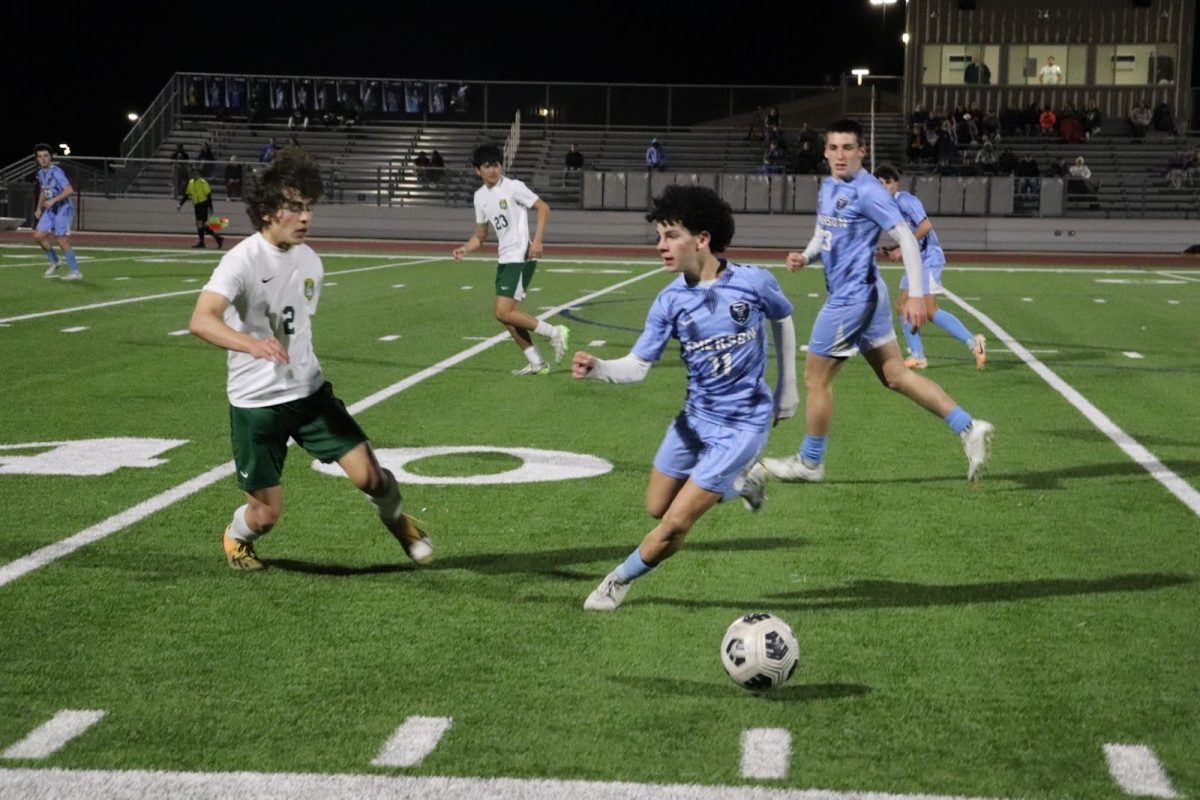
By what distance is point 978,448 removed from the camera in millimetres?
8031

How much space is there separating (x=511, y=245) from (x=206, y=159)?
31.8 m

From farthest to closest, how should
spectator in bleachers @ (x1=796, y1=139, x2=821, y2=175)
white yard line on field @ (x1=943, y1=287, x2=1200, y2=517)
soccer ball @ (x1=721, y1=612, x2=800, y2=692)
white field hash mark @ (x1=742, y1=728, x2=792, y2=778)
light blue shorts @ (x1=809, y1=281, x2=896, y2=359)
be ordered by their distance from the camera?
spectator in bleachers @ (x1=796, y1=139, x2=821, y2=175) < light blue shorts @ (x1=809, y1=281, x2=896, y2=359) < white yard line on field @ (x1=943, y1=287, x2=1200, y2=517) < soccer ball @ (x1=721, y1=612, x2=800, y2=692) < white field hash mark @ (x1=742, y1=728, x2=792, y2=778)

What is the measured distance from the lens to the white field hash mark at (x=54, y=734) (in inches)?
165

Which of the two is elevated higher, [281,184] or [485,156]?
[485,156]

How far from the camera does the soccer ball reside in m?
4.75

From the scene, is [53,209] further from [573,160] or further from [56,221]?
[573,160]

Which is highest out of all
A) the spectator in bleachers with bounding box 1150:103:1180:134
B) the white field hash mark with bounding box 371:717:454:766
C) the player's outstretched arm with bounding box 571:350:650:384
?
the spectator in bleachers with bounding box 1150:103:1180:134

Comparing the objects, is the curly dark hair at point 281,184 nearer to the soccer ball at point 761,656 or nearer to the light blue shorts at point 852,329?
→ the soccer ball at point 761,656

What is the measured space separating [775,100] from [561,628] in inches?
1684

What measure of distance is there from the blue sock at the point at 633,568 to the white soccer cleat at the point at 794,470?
2.74m

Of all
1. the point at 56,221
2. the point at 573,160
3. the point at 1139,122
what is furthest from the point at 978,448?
the point at 1139,122

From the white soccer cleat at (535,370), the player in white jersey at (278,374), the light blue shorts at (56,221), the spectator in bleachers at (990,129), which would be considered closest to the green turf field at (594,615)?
the player in white jersey at (278,374)

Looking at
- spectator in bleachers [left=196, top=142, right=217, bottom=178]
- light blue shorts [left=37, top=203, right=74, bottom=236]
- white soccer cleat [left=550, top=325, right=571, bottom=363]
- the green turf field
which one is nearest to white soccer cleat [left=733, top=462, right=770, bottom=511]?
the green turf field

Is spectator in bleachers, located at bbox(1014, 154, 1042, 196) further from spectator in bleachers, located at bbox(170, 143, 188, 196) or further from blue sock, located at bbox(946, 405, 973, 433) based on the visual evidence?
blue sock, located at bbox(946, 405, 973, 433)
